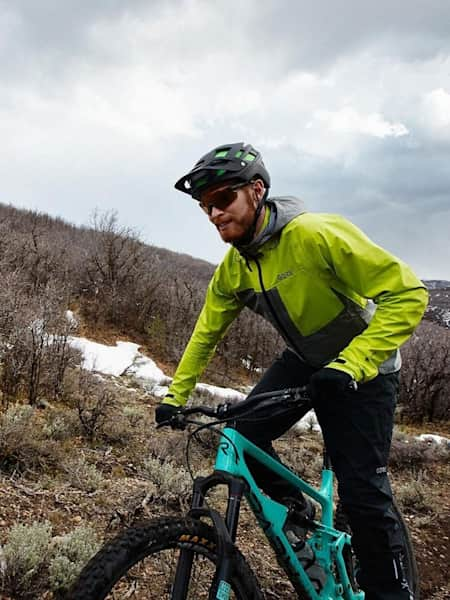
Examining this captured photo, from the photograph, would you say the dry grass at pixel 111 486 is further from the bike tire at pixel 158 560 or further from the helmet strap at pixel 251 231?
the helmet strap at pixel 251 231

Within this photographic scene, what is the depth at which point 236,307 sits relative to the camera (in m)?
2.73

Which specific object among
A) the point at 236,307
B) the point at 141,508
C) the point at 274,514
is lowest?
the point at 141,508

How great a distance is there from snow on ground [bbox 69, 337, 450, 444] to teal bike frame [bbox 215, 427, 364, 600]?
15.2ft

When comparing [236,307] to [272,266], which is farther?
[236,307]

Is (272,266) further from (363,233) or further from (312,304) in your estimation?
(363,233)

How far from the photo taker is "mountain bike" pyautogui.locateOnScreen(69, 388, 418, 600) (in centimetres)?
160

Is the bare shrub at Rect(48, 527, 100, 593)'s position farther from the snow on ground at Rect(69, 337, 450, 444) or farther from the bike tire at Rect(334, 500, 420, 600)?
the snow on ground at Rect(69, 337, 450, 444)

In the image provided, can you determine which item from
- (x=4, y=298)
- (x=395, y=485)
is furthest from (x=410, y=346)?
(x=4, y=298)

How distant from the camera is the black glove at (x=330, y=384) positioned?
5.83 feet

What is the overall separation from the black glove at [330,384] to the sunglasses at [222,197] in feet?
3.09

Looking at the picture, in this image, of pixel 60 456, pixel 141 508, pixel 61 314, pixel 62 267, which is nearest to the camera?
pixel 141 508

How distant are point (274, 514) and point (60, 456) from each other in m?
2.71

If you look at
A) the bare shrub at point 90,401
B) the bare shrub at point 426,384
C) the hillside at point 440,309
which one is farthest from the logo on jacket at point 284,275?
the hillside at point 440,309

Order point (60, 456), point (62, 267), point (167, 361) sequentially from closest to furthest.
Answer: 1. point (60, 456)
2. point (167, 361)
3. point (62, 267)
